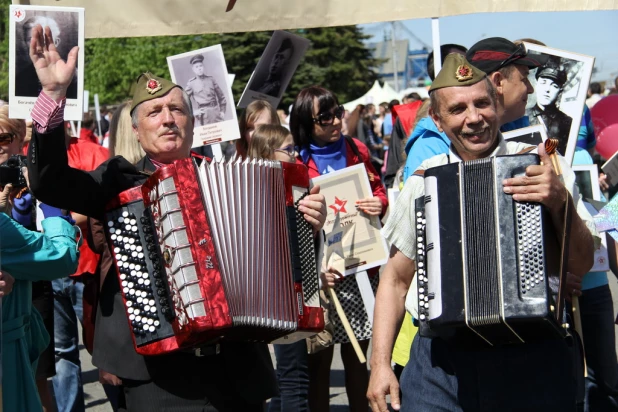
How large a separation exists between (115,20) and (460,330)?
3.05m

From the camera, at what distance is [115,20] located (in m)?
5.50

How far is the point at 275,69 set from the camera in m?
7.05

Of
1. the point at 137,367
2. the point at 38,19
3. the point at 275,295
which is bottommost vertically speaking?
the point at 137,367

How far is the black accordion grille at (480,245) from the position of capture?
3.27m

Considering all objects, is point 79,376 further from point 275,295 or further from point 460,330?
point 460,330

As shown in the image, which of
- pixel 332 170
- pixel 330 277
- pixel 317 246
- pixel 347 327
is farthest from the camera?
pixel 332 170

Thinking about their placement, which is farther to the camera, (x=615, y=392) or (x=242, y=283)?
(x=615, y=392)

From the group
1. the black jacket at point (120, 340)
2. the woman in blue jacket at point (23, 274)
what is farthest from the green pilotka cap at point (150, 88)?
the woman in blue jacket at point (23, 274)

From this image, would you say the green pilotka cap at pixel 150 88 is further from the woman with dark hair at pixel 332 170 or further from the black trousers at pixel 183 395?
the woman with dark hair at pixel 332 170

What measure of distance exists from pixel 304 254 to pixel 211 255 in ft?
1.41

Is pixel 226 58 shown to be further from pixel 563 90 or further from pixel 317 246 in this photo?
pixel 317 246

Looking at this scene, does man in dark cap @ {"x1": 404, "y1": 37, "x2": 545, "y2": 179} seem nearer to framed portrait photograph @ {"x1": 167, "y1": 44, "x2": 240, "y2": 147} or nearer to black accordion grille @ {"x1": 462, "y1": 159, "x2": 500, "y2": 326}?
black accordion grille @ {"x1": 462, "y1": 159, "x2": 500, "y2": 326}

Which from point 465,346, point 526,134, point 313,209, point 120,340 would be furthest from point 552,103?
point 120,340

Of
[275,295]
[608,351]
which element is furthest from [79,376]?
[608,351]
